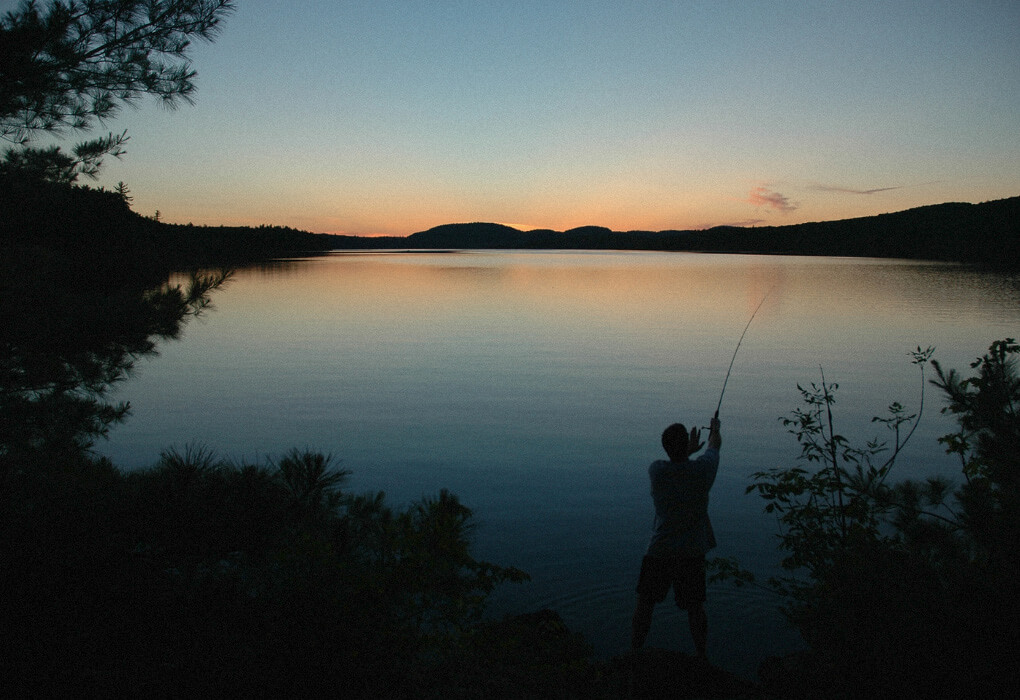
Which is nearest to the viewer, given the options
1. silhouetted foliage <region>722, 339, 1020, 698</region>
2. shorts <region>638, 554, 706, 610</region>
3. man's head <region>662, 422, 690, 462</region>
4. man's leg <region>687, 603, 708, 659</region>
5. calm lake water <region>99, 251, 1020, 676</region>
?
silhouetted foliage <region>722, 339, 1020, 698</region>

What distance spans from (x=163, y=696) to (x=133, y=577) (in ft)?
2.28

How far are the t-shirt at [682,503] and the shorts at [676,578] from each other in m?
0.07

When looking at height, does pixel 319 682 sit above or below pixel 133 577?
below

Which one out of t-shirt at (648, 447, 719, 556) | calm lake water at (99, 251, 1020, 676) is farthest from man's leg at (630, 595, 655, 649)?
calm lake water at (99, 251, 1020, 676)

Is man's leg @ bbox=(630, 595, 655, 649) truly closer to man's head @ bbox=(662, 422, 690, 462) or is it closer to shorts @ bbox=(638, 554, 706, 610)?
shorts @ bbox=(638, 554, 706, 610)

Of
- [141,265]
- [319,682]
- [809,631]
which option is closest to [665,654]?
[809,631]

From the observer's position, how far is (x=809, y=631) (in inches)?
161

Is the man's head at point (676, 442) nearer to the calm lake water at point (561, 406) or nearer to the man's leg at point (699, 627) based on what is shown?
the man's leg at point (699, 627)

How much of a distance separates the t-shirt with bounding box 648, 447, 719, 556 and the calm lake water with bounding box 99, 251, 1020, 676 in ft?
4.29

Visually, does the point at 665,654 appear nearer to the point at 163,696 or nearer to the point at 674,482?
the point at 674,482

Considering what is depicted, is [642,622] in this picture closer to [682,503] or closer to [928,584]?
[682,503]

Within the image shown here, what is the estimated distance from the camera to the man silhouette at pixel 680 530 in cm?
452

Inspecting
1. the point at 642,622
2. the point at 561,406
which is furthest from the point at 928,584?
the point at 561,406

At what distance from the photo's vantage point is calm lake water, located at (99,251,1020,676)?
691cm
